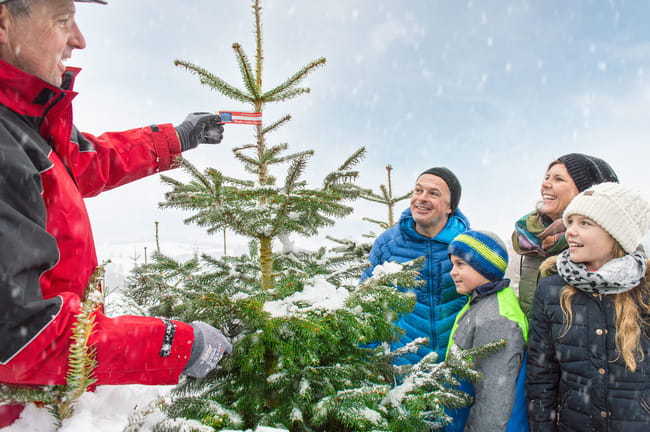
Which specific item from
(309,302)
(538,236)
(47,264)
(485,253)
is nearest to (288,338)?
(309,302)

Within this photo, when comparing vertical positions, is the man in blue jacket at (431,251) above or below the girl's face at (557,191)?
below

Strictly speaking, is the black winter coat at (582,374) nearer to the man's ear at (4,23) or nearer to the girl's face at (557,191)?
the girl's face at (557,191)

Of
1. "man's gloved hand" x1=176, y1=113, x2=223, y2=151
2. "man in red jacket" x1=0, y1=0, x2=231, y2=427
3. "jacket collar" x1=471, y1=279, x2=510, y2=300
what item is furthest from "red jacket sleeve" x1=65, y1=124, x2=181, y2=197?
"jacket collar" x1=471, y1=279, x2=510, y2=300

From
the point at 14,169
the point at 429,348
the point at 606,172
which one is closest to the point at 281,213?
the point at 14,169

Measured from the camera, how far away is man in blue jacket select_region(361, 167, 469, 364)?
128 inches

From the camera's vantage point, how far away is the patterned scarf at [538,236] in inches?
120

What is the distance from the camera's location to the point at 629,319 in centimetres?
215

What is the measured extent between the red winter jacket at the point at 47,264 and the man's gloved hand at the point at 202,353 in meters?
0.05

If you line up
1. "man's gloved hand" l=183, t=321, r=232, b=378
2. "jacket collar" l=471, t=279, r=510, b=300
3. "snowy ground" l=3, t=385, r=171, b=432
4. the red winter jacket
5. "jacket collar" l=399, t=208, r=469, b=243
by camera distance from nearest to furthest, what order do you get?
the red winter jacket < "snowy ground" l=3, t=385, r=171, b=432 < "man's gloved hand" l=183, t=321, r=232, b=378 < "jacket collar" l=471, t=279, r=510, b=300 < "jacket collar" l=399, t=208, r=469, b=243

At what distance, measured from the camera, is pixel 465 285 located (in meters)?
2.83

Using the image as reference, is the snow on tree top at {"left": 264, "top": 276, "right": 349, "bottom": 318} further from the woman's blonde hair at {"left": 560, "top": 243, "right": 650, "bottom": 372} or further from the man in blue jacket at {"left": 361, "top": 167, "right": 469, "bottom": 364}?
the woman's blonde hair at {"left": 560, "top": 243, "right": 650, "bottom": 372}

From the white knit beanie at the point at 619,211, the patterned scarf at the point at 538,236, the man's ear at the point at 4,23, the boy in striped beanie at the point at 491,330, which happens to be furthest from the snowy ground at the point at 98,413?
the patterned scarf at the point at 538,236

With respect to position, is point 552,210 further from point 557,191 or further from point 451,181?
point 451,181

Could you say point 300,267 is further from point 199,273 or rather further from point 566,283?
point 566,283
